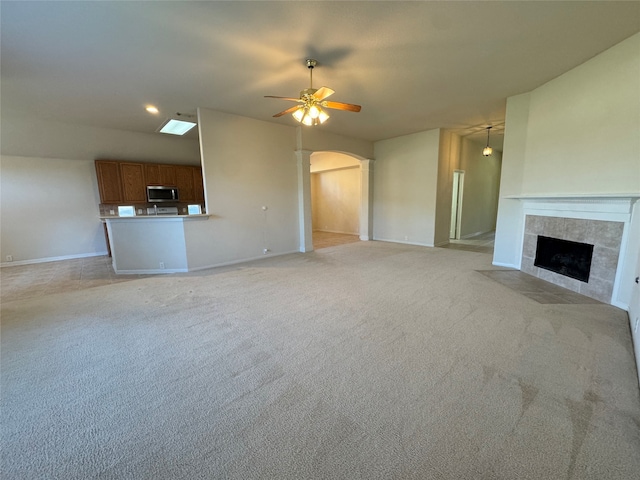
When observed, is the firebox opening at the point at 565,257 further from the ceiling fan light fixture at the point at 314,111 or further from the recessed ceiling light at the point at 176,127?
the recessed ceiling light at the point at 176,127

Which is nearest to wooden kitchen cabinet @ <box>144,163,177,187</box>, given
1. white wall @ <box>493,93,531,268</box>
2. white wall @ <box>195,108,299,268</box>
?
white wall @ <box>195,108,299,268</box>

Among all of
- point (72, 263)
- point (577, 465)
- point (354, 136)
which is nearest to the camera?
point (577, 465)

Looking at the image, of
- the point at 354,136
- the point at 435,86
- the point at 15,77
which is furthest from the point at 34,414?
the point at 354,136

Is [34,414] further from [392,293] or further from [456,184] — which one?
[456,184]

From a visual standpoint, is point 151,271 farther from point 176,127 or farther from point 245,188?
point 176,127

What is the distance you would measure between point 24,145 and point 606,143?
968 centimetres

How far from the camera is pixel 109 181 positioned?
6035 mm

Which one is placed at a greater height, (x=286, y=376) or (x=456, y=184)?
(x=456, y=184)

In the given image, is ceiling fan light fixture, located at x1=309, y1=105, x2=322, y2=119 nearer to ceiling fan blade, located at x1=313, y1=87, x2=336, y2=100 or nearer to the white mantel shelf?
ceiling fan blade, located at x1=313, y1=87, x2=336, y2=100

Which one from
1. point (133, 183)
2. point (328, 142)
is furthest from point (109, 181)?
point (328, 142)

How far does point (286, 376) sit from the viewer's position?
1870 millimetres

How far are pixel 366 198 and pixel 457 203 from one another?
2794mm

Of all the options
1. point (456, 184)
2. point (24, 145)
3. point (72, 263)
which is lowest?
point (72, 263)

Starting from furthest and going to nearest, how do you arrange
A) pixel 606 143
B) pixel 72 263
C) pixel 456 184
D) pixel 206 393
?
1. pixel 456 184
2. pixel 72 263
3. pixel 606 143
4. pixel 206 393
